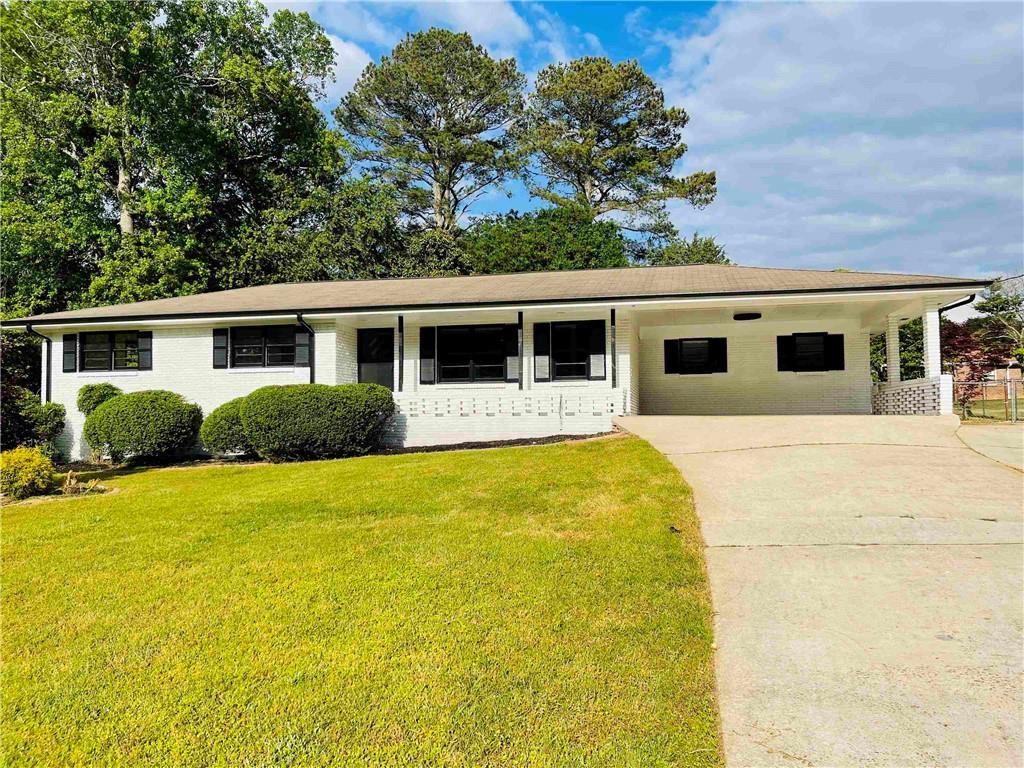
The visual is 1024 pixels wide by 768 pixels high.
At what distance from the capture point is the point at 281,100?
29438mm

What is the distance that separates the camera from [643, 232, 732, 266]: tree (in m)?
33.2

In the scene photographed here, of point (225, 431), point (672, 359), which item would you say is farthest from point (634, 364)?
point (225, 431)

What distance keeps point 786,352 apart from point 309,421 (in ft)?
39.9

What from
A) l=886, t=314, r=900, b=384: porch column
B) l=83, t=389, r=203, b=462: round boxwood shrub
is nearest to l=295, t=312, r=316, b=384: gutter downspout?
l=83, t=389, r=203, b=462: round boxwood shrub

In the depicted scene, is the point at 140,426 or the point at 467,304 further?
the point at 467,304

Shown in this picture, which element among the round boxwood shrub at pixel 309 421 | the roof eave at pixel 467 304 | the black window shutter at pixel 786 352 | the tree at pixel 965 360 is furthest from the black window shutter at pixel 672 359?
the round boxwood shrub at pixel 309 421

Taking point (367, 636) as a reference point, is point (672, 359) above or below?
above

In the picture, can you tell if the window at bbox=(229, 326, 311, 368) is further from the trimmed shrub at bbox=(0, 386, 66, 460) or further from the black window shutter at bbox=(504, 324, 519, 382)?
the black window shutter at bbox=(504, 324, 519, 382)

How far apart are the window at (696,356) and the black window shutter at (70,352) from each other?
50.9ft

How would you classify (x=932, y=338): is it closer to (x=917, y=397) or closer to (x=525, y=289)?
(x=917, y=397)

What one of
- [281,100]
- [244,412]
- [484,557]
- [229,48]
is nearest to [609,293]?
[244,412]

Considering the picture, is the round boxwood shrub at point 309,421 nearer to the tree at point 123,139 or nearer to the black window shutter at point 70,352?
the black window shutter at point 70,352

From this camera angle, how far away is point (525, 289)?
52.0 ft

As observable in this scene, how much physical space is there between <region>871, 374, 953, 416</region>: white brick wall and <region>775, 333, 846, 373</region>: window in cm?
130
